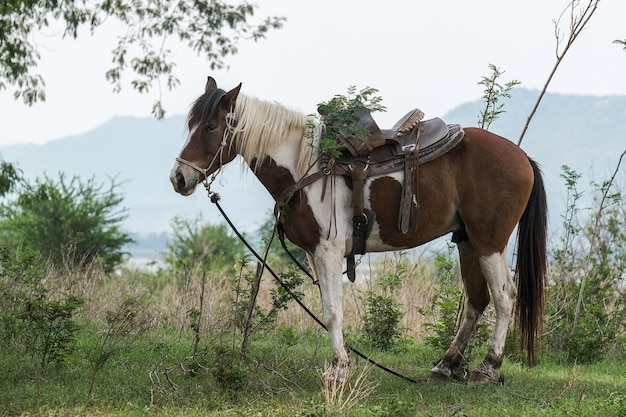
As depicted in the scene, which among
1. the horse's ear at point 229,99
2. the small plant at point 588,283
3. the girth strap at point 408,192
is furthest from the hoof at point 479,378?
the horse's ear at point 229,99

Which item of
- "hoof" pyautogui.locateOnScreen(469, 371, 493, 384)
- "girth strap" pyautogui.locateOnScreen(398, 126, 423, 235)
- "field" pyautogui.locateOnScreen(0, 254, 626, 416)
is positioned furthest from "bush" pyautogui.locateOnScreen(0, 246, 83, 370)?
"hoof" pyautogui.locateOnScreen(469, 371, 493, 384)

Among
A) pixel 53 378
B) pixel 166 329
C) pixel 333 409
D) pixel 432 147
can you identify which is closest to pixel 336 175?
pixel 432 147

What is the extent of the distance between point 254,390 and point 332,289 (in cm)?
89

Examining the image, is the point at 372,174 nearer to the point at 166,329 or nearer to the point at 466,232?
the point at 466,232

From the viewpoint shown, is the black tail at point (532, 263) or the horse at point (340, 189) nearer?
the horse at point (340, 189)

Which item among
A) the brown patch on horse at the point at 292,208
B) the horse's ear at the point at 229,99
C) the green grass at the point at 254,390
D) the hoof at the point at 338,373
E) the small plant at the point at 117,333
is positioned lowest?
the green grass at the point at 254,390

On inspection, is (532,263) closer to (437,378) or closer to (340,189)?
(437,378)

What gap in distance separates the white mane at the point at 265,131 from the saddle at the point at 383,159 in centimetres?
18

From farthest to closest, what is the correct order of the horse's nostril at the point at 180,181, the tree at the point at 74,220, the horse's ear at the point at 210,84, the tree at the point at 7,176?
1. the tree at the point at 74,220
2. the tree at the point at 7,176
3. the horse's ear at the point at 210,84
4. the horse's nostril at the point at 180,181

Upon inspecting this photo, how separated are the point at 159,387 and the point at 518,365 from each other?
3.43m

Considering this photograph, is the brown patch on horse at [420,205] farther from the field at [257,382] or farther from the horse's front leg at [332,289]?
the field at [257,382]

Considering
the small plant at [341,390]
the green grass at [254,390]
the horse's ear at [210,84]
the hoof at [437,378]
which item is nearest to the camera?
the small plant at [341,390]

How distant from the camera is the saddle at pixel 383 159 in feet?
20.7

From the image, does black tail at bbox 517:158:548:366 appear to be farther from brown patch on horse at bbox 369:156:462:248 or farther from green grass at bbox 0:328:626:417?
brown patch on horse at bbox 369:156:462:248
